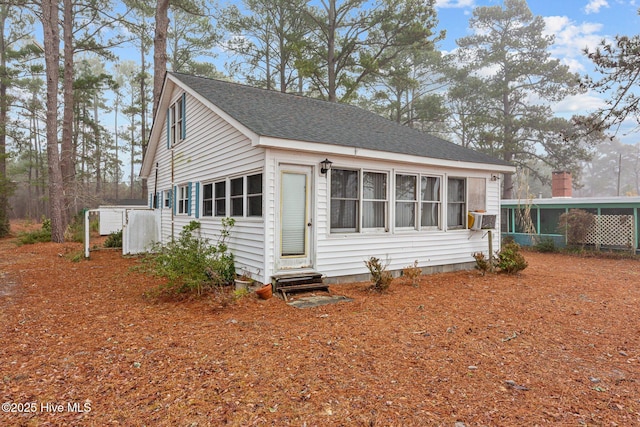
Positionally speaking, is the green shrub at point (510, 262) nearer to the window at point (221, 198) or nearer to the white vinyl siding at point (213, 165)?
the white vinyl siding at point (213, 165)

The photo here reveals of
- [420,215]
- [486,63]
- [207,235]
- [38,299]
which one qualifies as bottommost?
[38,299]

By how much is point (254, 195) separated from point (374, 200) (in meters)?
2.53

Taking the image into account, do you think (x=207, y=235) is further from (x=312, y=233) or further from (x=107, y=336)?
(x=107, y=336)

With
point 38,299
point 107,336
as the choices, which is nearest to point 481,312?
point 107,336

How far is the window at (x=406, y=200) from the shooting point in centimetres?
788

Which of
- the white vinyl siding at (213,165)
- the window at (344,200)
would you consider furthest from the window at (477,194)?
the white vinyl siding at (213,165)

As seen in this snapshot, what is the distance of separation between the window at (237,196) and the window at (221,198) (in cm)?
37

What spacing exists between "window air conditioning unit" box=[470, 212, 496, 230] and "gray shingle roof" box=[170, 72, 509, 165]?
52.6 inches

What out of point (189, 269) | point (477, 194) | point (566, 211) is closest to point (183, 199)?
point (189, 269)

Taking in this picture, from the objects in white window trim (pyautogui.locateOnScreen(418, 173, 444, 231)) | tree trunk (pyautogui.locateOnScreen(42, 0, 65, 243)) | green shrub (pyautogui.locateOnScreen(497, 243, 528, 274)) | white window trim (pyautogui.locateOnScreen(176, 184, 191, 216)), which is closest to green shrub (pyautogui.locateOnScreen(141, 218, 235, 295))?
white window trim (pyautogui.locateOnScreen(176, 184, 191, 216))

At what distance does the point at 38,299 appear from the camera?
6.00 meters

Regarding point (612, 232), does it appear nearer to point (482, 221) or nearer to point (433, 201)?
point (482, 221)

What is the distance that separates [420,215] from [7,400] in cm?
732

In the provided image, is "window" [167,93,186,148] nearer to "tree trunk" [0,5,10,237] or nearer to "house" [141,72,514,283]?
"house" [141,72,514,283]
